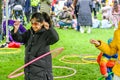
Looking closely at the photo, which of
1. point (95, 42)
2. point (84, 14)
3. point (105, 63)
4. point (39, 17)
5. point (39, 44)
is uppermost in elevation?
point (39, 17)

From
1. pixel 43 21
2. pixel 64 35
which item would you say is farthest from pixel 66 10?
pixel 43 21

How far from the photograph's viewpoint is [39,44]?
5.27 m

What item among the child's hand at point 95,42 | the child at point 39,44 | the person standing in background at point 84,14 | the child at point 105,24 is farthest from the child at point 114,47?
the child at point 105,24

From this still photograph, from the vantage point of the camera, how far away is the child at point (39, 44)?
17.1 feet

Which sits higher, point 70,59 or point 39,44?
point 39,44

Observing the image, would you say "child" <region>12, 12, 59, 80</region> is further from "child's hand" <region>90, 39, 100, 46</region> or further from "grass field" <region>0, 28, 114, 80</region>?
"grass field" <region>0, 28, 114, 80</region>

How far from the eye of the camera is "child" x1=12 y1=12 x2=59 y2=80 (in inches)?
206

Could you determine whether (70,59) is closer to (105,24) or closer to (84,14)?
(84,14)

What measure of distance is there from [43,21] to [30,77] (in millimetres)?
825

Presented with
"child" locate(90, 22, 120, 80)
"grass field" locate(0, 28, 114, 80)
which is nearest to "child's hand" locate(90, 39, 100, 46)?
"child" locate(90, 22, 120, 80)

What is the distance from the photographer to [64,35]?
53.3 feet

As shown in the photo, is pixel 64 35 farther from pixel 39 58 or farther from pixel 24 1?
pixel 39 58

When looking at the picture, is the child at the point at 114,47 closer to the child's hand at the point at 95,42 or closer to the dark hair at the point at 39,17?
the child's hand at the point at 95,42

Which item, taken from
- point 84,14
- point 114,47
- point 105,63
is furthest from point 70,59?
point 84,14
